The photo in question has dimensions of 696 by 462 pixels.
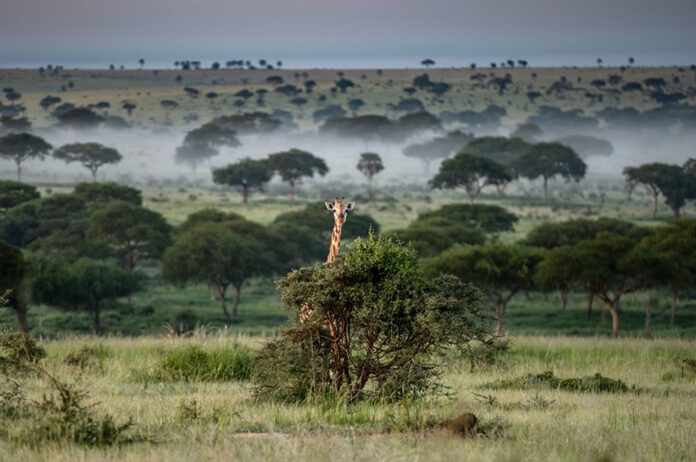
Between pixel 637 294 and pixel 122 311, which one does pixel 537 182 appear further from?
pixel 122 311

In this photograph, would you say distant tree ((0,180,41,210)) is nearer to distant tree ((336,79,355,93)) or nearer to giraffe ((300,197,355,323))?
giraffe ((300,197,355,323))

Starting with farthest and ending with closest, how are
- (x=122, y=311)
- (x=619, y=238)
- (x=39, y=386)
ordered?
1. (x=122, y=311)
2. (x=619, y=238)
3. (x=39, y=386)

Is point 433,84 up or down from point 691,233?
up

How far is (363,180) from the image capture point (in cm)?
12431

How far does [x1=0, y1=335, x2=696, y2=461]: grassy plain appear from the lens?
7.46m

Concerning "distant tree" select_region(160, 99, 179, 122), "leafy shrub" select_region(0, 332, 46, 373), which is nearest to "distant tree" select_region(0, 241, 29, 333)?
"leafy shrub" select_region(0, 332, 46, 373)

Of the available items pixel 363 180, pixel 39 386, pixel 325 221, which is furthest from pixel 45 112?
pixel 39 386

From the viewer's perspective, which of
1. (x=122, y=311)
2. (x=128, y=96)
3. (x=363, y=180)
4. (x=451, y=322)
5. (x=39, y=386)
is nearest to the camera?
(x=451, y=322)

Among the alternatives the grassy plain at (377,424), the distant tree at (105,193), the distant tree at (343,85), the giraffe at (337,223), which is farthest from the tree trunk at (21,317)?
the distant tree at (343,85)

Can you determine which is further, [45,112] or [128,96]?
[128,96]

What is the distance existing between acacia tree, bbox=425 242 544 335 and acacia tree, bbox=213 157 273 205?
147 feet

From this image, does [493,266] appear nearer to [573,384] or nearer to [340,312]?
[573,384]

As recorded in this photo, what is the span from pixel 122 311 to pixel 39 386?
3051 centimetres

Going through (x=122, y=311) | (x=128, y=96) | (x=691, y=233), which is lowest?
(x=122, y=311)
